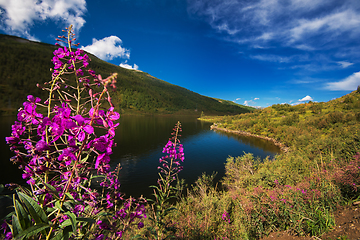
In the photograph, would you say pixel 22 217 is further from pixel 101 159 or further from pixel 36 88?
pixel 36 88

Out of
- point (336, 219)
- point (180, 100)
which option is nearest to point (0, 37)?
point (180, 100)

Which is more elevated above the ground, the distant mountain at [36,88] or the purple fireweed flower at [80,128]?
the distant mountain at [36,88]

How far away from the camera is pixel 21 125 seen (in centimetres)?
109

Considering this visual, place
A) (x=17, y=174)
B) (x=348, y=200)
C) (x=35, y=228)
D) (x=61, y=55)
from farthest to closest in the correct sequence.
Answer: (x=17, y=174), (x=348, y=200), (x=61, y=55), (x=35, y=228)

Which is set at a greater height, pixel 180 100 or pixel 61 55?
pixel 180 100

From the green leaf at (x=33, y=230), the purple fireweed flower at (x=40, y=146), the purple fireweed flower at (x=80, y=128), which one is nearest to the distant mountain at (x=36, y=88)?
the purple fireweed flower at (x=40, y=146)

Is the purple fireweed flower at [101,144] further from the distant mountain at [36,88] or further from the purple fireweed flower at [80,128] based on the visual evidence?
the distant mountain at [36,88]

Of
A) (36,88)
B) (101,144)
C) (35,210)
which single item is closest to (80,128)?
(101,144)

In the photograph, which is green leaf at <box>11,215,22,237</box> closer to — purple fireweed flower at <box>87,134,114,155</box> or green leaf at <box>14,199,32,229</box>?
green leaf at <box>14,199,32,229</box>

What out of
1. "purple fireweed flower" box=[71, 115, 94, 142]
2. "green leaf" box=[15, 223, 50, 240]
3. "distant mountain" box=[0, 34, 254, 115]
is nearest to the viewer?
"green leaf" box=[15, 223, 50, 240]

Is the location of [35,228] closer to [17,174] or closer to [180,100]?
[17,174]

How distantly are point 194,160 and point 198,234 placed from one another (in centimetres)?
1337

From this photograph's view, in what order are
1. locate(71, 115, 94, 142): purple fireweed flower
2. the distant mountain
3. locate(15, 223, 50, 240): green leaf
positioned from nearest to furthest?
locate(15, 223, 50, 240): green leaf → locate(71, 115, 94, 142): purple fireweed flower → the distant mountain

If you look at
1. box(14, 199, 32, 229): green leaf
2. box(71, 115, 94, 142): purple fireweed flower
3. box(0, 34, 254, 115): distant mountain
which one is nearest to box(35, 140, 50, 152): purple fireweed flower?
box(71, 115, 94, 142): purple fireweed flower
